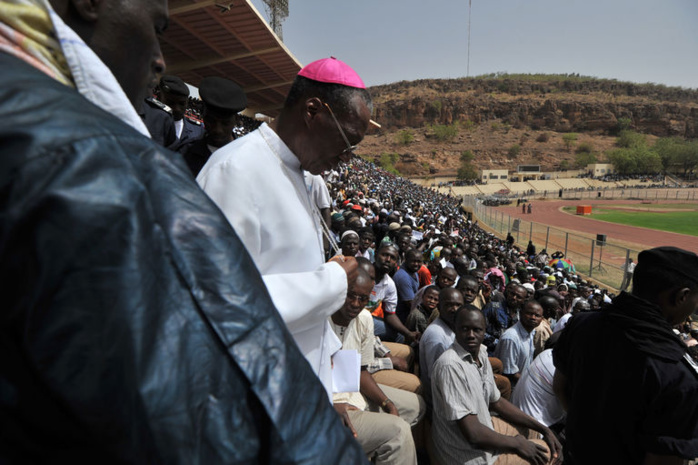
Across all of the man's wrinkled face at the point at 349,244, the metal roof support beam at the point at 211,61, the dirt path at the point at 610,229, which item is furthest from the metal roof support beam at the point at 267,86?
the dirt path at the point at 610,229

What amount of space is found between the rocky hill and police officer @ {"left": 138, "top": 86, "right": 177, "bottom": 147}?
8159 cm

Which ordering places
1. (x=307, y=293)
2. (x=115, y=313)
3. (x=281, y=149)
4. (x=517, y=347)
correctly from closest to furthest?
(x=115, y=313)
(x=307, y=293)
(x=281, y=149)
(x=517, y=347)

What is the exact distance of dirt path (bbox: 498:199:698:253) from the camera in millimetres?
30750

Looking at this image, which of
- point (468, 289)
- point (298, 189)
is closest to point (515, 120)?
point (468, 289)

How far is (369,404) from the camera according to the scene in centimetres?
373

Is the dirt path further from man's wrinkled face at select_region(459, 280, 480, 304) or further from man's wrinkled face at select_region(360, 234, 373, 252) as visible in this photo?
man's wrinkled face at select_region(459, 280, 480, 304)

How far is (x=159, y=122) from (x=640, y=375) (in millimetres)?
4023

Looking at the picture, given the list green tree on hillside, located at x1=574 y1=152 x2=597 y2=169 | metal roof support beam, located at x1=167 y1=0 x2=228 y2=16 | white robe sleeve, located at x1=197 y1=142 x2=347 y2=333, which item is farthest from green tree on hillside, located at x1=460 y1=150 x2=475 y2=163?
white robe sleeve, located at x1=197 y1=142 x2=347 y2=333

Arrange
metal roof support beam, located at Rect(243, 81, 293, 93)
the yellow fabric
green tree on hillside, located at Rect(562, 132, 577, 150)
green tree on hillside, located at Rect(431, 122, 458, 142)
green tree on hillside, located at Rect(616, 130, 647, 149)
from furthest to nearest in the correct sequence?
green tree on hillside, located at Rect(431, 122, 458, 142)
green tree on hillside, located at Rect(562, 132, 577, 150)
green tree on hillside, located at Rect(616, 130, 647, 149)
metal roof support beam, located at Rect(243, 81, 293, 93)
the yellow fabric

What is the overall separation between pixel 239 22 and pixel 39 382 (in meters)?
17.9

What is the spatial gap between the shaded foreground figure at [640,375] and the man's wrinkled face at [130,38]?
2.91 m

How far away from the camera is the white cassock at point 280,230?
1.39 meters

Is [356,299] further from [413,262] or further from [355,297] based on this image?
[413,262]

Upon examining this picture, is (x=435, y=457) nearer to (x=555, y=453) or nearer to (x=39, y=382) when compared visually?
(x=555, y=453)
